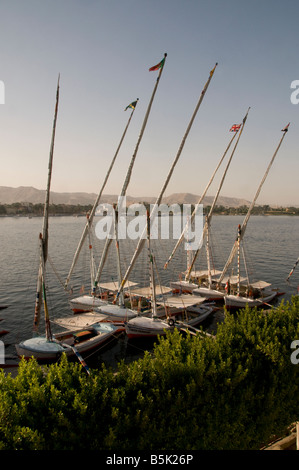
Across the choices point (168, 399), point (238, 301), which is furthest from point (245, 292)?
point (168, 399)

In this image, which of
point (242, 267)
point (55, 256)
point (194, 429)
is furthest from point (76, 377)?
point (55, 256)

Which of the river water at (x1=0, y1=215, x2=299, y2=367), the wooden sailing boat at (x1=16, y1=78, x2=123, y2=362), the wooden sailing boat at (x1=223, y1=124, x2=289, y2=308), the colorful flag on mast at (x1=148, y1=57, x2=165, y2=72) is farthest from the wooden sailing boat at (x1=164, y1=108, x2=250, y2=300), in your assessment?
the colorful flag on mast at (x1=148, y1=57, x2=165, y2=72)

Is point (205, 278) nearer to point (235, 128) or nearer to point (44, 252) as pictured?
point (235, 128)

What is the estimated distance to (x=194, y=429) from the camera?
10672 mm

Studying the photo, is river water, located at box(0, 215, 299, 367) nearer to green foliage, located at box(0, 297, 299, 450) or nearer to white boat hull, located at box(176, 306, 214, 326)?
white boat hull, located at box(176, 306, 214, 326)

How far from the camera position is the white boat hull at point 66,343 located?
25234 mm

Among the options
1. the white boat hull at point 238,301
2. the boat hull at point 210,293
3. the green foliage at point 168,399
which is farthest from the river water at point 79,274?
the green foliage at point 168,399

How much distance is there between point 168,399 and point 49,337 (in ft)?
62.5

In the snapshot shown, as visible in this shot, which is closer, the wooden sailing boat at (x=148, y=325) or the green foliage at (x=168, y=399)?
the green foliage at (x=168, y=399)

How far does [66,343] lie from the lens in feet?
93.0

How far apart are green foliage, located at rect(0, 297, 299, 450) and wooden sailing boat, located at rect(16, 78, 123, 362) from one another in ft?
46.0

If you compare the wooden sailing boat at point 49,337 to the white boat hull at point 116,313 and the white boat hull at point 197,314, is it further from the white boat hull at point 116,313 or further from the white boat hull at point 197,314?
the white boat hull at point 197,314

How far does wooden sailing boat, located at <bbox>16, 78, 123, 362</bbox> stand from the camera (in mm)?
24508

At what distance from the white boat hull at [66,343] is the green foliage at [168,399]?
1505 centimetres
